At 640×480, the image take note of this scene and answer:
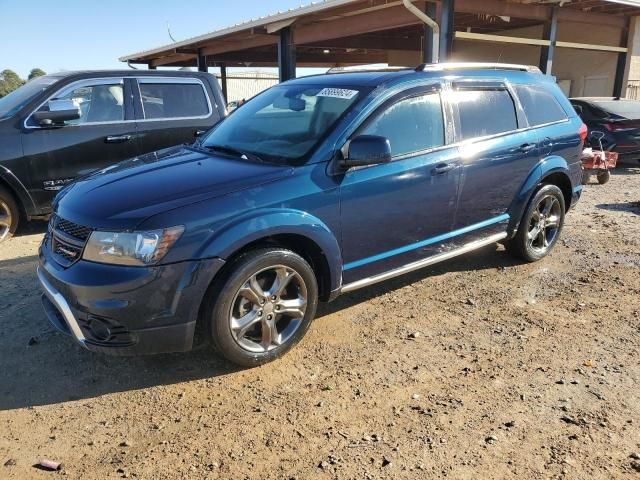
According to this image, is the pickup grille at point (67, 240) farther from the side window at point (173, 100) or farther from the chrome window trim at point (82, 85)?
the side window at point (173, 100)

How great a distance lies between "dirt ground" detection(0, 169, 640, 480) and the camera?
2.58 m

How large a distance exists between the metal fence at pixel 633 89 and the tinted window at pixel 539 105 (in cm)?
1244

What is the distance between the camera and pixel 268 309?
11.0 feet

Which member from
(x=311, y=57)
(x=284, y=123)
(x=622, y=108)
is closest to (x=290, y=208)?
(x=284, y=123)

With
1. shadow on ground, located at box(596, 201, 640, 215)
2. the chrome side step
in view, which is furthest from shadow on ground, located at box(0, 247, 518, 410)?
shadow on ground, located at box(596, 201, 640, 215)

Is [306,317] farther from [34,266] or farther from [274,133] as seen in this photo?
[34,266]

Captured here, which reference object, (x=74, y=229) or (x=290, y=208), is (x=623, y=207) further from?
(x=74, y=229)

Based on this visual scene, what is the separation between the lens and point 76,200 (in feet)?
10.9

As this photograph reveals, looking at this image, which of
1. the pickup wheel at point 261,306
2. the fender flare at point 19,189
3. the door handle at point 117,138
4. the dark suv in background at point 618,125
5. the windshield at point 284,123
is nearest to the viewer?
the pickup wheel at point 261,306

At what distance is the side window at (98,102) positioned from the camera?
622 cm

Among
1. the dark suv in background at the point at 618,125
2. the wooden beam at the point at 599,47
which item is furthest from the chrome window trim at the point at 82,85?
the wooden beam at the point at 599,47

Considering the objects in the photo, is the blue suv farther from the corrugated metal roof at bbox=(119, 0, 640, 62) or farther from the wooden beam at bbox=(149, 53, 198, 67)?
the wooden beam at bbox=(149, 53, 198, 67)

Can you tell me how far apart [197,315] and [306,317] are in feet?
2.53

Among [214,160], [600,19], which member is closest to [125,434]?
[214,160]
